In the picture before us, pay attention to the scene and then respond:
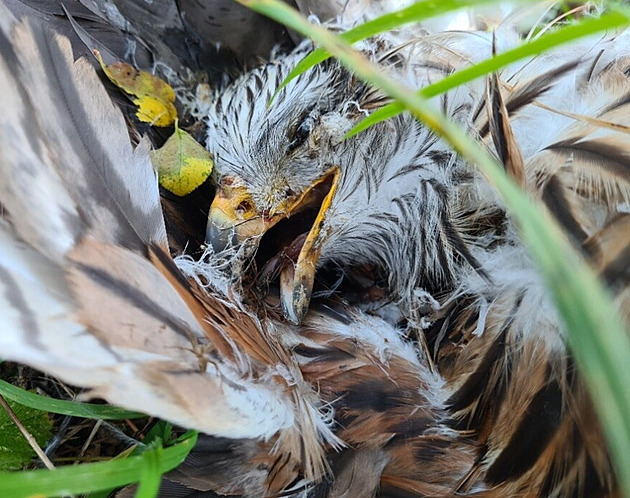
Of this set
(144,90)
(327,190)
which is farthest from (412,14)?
(144,90)

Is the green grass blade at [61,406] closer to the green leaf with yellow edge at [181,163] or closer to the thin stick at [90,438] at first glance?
the thin stick at [90,438]

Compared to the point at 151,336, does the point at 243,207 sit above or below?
above

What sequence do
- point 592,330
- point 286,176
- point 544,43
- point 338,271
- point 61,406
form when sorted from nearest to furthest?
1. point 592,330
2. point 544,43
3. point 61,406
4. point 286,176
5. point 338,271

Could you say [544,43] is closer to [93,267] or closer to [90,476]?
[93,267]

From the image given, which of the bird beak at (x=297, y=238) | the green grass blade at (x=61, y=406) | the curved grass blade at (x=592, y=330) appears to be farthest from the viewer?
the bird beak at (x=297, y=238)

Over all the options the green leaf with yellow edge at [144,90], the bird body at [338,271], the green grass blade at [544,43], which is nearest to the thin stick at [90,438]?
the bird body at [338,271]

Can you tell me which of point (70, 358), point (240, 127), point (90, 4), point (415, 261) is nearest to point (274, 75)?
point (240, 127)
